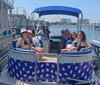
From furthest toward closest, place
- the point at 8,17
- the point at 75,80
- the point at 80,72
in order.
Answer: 1. the point at 8,17
2. the point at 80,72
3. the point at 75,80

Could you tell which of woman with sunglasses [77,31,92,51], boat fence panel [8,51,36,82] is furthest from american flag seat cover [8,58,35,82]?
woman with sunglasses [77,31,92,51]

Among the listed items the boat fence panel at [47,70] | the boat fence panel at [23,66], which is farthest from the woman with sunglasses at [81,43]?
the boat fence panel at [23,66]

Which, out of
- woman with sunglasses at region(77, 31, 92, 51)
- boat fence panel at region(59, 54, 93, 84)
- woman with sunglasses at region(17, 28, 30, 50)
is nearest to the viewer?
boat fence panel at region(59, 54, 93, 84)

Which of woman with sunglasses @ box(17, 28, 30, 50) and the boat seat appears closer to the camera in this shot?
the boat seat

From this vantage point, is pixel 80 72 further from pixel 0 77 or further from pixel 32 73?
pixel 0 77

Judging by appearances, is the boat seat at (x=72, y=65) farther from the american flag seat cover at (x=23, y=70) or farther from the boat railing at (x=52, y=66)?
the american flag seat cover at (x=23, y=70)

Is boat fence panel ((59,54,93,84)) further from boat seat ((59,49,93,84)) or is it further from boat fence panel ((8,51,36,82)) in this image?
boat fence panel ((8,51,36,82))

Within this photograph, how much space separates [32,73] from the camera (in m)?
4.82

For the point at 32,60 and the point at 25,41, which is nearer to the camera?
the point at 32,60

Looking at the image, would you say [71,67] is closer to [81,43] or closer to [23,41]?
[81,43]

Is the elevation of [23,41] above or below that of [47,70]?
above

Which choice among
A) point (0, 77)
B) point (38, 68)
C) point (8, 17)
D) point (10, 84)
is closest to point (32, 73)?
point (38, 68)

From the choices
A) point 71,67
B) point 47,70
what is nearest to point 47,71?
point 47,70

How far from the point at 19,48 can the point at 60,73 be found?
117 centimetres
